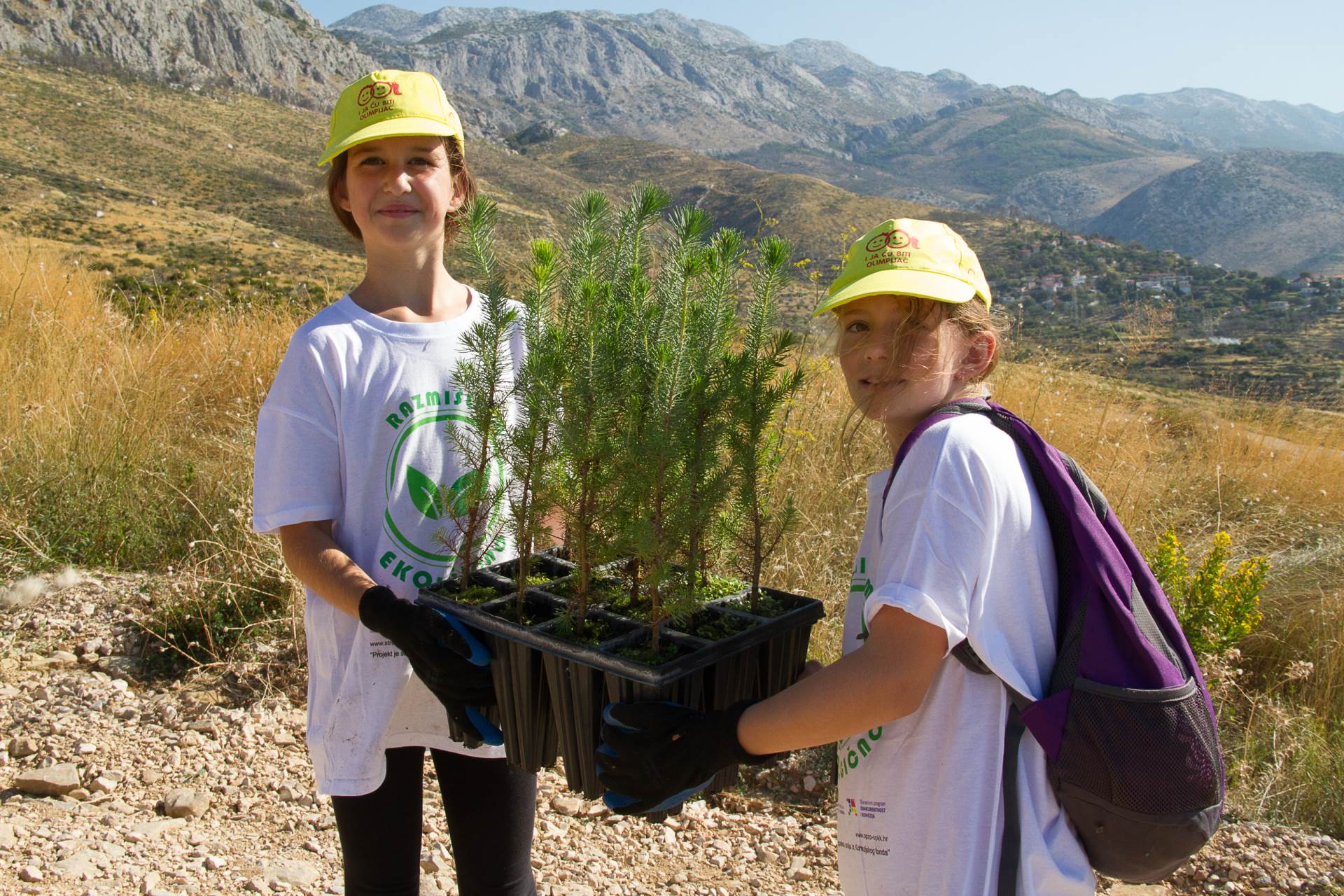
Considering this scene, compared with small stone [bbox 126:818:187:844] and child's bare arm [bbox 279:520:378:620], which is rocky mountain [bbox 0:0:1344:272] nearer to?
small stone [bbox 126:818:187:844]

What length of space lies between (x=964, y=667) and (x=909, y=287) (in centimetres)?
52

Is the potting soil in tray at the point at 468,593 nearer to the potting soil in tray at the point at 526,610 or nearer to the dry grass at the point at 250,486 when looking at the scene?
the potting soil in tray at the point at 526,610

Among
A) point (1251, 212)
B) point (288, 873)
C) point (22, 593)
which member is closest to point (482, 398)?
point (288, 873)

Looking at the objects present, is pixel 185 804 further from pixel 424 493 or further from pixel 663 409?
pixel 663 409

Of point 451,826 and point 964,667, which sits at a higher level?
point 964,667

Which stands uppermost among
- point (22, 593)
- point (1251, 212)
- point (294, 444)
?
point (1251, 212)

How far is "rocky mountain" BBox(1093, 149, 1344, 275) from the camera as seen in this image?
80938 millimetres

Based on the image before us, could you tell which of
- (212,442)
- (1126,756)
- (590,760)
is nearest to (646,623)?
(590,760)

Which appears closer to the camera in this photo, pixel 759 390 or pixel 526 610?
pixel 759 390

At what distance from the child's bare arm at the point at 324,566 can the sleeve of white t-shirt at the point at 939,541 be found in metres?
0.88

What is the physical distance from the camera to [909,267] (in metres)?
1.26

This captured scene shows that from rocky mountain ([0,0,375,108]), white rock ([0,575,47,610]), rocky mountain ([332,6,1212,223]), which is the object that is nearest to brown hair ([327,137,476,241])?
white rock ([0,575,47,610])

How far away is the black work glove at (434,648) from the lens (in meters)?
1.48

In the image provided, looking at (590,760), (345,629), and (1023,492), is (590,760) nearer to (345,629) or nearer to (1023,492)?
(345,629)
